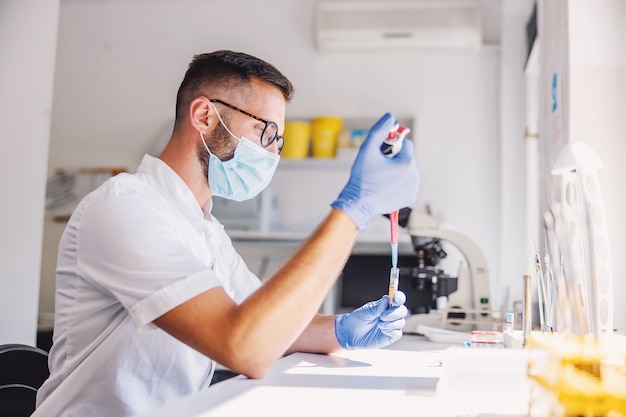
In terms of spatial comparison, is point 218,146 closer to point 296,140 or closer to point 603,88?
point 603,88

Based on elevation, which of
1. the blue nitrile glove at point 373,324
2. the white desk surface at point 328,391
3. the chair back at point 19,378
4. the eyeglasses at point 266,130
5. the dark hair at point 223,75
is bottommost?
the chair back at point 19,378

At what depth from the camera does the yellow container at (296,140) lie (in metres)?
4.30

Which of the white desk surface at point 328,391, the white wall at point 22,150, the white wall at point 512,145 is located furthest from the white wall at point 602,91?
the white wall at point 512,145

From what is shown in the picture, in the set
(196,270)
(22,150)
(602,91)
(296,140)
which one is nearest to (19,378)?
(196,270)

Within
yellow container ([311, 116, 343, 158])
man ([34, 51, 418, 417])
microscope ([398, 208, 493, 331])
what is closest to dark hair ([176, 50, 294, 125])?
man ([34, 51, 418, 417])

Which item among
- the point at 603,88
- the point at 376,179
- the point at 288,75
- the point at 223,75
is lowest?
the point at 376,179

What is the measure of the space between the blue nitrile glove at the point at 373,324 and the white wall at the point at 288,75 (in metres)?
2.64

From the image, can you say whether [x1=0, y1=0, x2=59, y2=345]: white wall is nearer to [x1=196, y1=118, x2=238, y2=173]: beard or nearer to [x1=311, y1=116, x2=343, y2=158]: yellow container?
[x1=196, y1=118, x2=238, y2=173]: beard

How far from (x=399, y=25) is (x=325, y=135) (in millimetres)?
856

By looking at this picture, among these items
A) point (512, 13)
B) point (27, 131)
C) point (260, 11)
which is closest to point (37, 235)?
point (27, 131)

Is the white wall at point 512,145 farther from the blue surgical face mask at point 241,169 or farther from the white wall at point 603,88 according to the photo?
the blue surgical face mask at point 241,169

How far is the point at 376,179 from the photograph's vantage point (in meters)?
1.36

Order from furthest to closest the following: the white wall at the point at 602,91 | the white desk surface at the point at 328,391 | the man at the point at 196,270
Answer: the white wall at the point at 602,91
the man at the point at 196,270
the white desk surface at the point at 328,391

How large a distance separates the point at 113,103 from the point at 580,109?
353 centimetres
